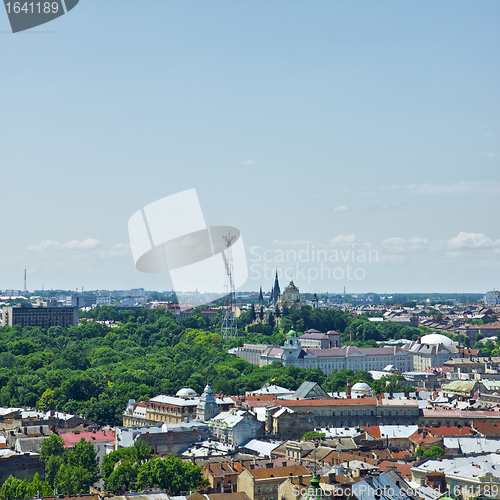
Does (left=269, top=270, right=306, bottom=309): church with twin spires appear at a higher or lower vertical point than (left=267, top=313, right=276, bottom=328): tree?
higher

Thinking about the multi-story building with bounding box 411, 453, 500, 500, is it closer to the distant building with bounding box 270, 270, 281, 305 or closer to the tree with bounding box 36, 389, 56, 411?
the tree with bounding box 36, 389, 56, 411

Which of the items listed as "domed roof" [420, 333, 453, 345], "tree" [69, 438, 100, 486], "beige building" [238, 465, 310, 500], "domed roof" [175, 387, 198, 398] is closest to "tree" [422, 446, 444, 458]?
"beige building" [238, 465, 310, 500]

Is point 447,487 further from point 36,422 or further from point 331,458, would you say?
point 36,422

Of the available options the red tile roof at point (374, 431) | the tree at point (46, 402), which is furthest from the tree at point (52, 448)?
the tree at point (46, 402)

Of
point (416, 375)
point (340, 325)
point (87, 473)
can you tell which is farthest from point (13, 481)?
point (340, 325)

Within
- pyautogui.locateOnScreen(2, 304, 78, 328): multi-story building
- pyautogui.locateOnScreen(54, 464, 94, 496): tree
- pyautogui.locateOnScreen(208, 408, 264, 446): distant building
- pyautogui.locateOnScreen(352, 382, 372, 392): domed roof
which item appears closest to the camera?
pyautogui.locateOnScreen(54, 464, 94, 496): tree

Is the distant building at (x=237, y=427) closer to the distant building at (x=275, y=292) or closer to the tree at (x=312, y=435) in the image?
the tree at (x=312, y=435)
